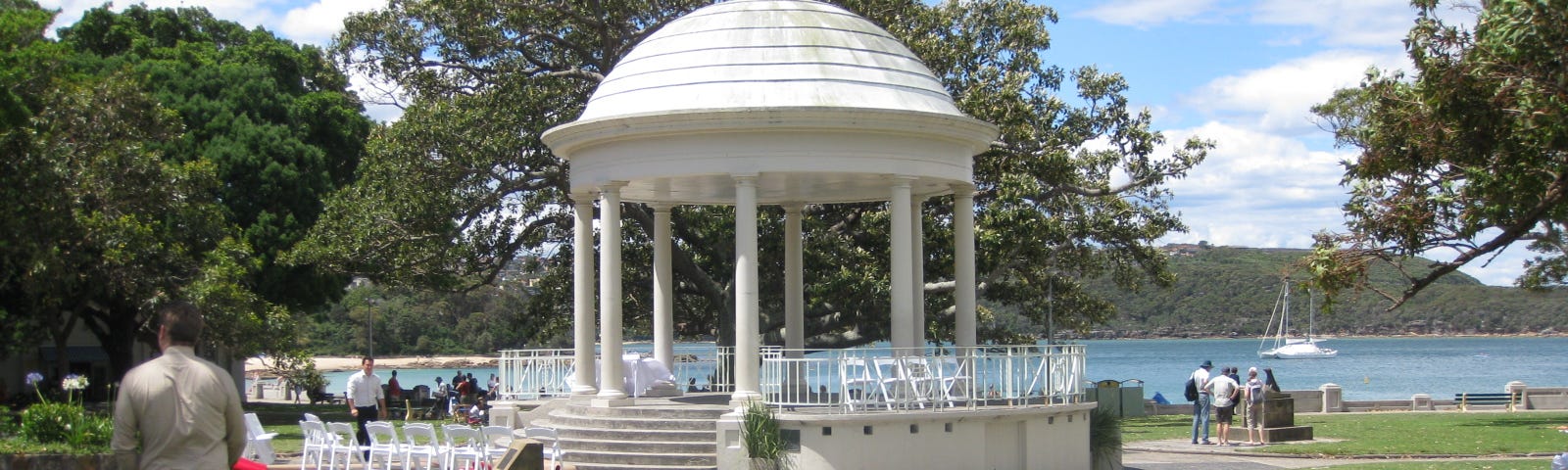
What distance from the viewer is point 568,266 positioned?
37875 millimetres

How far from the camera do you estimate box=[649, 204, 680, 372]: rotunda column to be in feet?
84.2

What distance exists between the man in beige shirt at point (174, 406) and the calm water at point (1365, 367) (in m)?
66.5

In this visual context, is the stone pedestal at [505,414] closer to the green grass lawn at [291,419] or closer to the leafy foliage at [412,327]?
the green grass lawn at [291,419]

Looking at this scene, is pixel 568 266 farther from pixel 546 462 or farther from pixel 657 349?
pixel 546 462

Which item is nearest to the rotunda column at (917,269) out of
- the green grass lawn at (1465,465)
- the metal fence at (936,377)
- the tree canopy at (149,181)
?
the metal fence at (936,377)

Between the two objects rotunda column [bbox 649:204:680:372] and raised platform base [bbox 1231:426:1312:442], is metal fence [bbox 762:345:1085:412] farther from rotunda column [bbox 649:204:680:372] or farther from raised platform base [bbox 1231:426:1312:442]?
raised platform base [bbox 1231:426:1312:442]

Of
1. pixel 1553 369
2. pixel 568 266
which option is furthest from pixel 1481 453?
pixel 1553 369

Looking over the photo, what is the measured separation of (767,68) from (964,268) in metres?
4.65

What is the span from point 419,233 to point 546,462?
14.4 meters

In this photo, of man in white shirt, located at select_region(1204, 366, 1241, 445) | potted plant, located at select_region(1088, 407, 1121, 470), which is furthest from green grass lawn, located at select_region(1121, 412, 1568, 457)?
potted plant, located at select_region(1088, 407, 1121, 470)

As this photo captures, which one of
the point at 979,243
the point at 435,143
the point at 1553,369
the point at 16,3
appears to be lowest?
the point at 1553,369

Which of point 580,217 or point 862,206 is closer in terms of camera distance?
point 580,217

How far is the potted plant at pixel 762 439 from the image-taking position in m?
19.0

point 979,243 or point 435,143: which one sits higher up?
point 435,143
